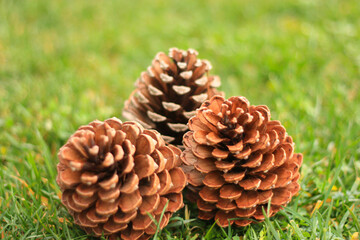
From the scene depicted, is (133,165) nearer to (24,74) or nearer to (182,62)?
(182,62)

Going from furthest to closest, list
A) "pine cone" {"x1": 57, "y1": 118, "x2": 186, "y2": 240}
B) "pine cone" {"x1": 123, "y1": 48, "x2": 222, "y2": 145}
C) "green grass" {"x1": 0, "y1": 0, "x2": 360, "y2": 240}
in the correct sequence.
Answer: "pine cone" {"x1": 123, "y1": 48, "x2": 222, "y2": 145}
"green grass" {"x1": 0, "y1": 0, "x2": 360, "y2": 240}
"pine cone" {"x1": 57, "y1": 118, "x2": 186, "y2": 240}

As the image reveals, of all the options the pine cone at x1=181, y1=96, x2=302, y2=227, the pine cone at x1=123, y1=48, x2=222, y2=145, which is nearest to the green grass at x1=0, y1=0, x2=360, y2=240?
the pine cone at x1=181, y1=96, x2=302, y2=227

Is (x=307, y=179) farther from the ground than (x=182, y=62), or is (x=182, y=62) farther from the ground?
(x=182, y=62)

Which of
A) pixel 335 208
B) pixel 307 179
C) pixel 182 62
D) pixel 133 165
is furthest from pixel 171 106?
pixel 335 208

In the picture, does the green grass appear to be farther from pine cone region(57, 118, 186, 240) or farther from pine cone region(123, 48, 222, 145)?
pine cone region(123, 48, 222, 145)

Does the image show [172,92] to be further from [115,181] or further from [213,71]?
[213,71]

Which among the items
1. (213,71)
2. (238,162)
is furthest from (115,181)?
(213,71)
